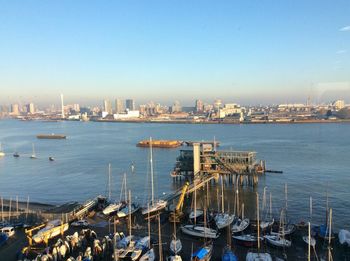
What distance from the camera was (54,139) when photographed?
70.4 meters

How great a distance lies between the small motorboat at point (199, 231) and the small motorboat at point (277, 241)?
1.98m

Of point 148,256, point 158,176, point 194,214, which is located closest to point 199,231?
point 194,214

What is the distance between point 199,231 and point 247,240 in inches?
76.6

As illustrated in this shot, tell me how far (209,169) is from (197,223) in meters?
11.0

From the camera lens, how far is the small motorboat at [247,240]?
550 inches

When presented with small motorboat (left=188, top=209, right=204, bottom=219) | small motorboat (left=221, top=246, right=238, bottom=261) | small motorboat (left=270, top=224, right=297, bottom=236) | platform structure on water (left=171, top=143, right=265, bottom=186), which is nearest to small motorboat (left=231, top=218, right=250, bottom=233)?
small motorboat (left=270, top=224, right=297, bottom=236)

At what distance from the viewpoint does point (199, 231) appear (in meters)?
14.9

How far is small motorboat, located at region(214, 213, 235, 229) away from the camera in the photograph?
52.1 ft

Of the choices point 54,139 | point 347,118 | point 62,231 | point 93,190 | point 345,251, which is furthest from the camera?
point 347,118

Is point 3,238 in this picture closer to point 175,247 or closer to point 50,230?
point 50,230

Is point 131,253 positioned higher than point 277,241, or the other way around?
point 131,253

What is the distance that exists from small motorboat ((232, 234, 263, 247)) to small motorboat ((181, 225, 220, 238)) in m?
0.85

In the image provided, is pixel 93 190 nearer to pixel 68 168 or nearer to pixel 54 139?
pixel 68 168

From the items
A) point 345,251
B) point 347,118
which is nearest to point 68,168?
point 345,251
